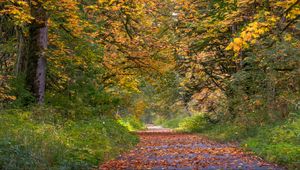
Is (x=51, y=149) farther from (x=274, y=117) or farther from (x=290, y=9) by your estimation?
(x=274, y=117)

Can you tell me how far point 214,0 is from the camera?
19734 mm

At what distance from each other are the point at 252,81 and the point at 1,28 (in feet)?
37.7

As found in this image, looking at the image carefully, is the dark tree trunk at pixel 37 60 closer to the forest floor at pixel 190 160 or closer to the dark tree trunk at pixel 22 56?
the dark tree trunk at pixel 22 56

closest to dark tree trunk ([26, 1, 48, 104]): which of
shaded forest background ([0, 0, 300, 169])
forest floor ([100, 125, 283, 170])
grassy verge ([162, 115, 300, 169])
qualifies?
shaded forest background ([0, 0, 300, 169])

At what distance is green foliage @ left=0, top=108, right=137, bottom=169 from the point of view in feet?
24.5

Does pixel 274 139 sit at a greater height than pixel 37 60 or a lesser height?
lesser

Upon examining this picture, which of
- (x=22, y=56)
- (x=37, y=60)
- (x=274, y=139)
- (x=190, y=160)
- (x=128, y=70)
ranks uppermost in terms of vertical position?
(x=128, y=70)

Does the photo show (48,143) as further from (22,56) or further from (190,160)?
(22,56)

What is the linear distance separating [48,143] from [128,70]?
14768mm

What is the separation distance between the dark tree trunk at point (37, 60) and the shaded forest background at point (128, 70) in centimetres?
4

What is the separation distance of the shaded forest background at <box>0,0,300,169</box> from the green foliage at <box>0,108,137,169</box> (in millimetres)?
31

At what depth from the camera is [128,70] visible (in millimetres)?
23531

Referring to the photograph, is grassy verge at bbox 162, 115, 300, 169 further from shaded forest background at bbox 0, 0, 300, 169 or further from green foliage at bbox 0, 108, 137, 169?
green foliage at bbox 0, 108, 137, 169

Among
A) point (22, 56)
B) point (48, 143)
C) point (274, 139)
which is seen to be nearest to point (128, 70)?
point (22, 56)
